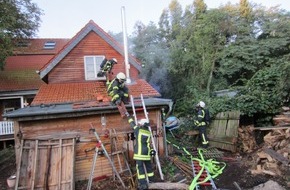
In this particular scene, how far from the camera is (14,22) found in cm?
1337

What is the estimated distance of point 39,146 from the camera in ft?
26.2

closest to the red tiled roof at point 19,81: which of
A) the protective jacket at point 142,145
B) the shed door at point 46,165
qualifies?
the shed door at point 46,165

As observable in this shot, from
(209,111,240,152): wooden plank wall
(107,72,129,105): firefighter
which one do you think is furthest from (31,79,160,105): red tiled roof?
(209,111,240,152): wooden plank wall

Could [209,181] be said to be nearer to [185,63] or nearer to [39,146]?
[39,146]

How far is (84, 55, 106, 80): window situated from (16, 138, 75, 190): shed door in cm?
465

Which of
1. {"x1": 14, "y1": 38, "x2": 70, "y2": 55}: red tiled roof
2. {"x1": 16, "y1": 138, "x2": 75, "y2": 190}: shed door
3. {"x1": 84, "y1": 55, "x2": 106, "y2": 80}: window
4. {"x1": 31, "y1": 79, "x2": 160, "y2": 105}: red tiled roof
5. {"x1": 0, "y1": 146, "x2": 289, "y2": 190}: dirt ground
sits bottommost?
{"x1": 0, "y1": 146, "x2": 289, "y2": 190}: dirt ground

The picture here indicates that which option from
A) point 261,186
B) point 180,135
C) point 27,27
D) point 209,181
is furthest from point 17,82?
point 261,186

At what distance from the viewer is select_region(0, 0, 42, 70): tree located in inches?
498

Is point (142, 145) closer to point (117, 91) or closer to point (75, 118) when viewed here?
point (117, 91)

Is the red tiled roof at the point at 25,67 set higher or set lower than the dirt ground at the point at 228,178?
higher

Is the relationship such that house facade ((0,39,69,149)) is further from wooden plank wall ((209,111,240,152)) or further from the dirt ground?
wooden plank wall ((209,111,240,152))

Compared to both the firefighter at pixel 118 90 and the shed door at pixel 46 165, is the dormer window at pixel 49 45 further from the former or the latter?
the shed door at pixel 46 165

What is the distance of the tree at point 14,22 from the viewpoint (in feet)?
41.5

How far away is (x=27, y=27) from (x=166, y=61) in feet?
38.3
